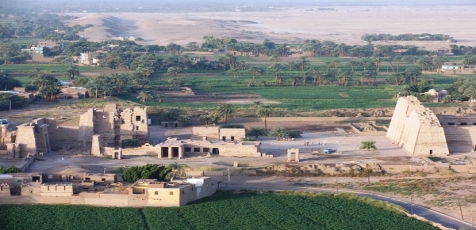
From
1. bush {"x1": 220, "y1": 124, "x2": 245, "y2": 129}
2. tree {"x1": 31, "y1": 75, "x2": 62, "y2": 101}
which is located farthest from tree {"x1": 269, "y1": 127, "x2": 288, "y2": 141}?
tree {"x1": 31, "y1": 75, "x2": 62, "y2": 101}

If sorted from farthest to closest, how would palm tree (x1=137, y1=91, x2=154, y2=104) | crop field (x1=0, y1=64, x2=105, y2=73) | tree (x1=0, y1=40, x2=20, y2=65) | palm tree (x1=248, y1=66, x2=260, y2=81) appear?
tree (x1=0, y1=40, x2=20, y2=65) < crop field (x1=0, y1=64, x2=105, y2=73) < palm tree (x1=248, y1=66, x2=260, y2=81) < palm tree (x1=137, y1=91, x2=154, y2=104)

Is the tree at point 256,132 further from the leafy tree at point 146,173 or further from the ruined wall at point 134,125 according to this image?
the leafy tree at point 146,173

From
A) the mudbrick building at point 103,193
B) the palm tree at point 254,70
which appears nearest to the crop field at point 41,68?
the palm tree at point 254,70

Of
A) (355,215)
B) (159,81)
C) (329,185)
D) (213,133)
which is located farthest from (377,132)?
(159,81)

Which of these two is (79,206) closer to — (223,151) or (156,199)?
(156,199)

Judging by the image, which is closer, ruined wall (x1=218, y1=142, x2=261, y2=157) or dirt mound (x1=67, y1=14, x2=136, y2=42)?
ruined wall (x1=218, y1=142, x2=261, y2=157)

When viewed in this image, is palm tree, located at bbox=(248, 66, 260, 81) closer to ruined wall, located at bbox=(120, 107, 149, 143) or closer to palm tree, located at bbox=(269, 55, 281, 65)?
palm tree, located at bbox=(269, 55, 281, 65)

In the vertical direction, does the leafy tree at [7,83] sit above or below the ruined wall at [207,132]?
above
